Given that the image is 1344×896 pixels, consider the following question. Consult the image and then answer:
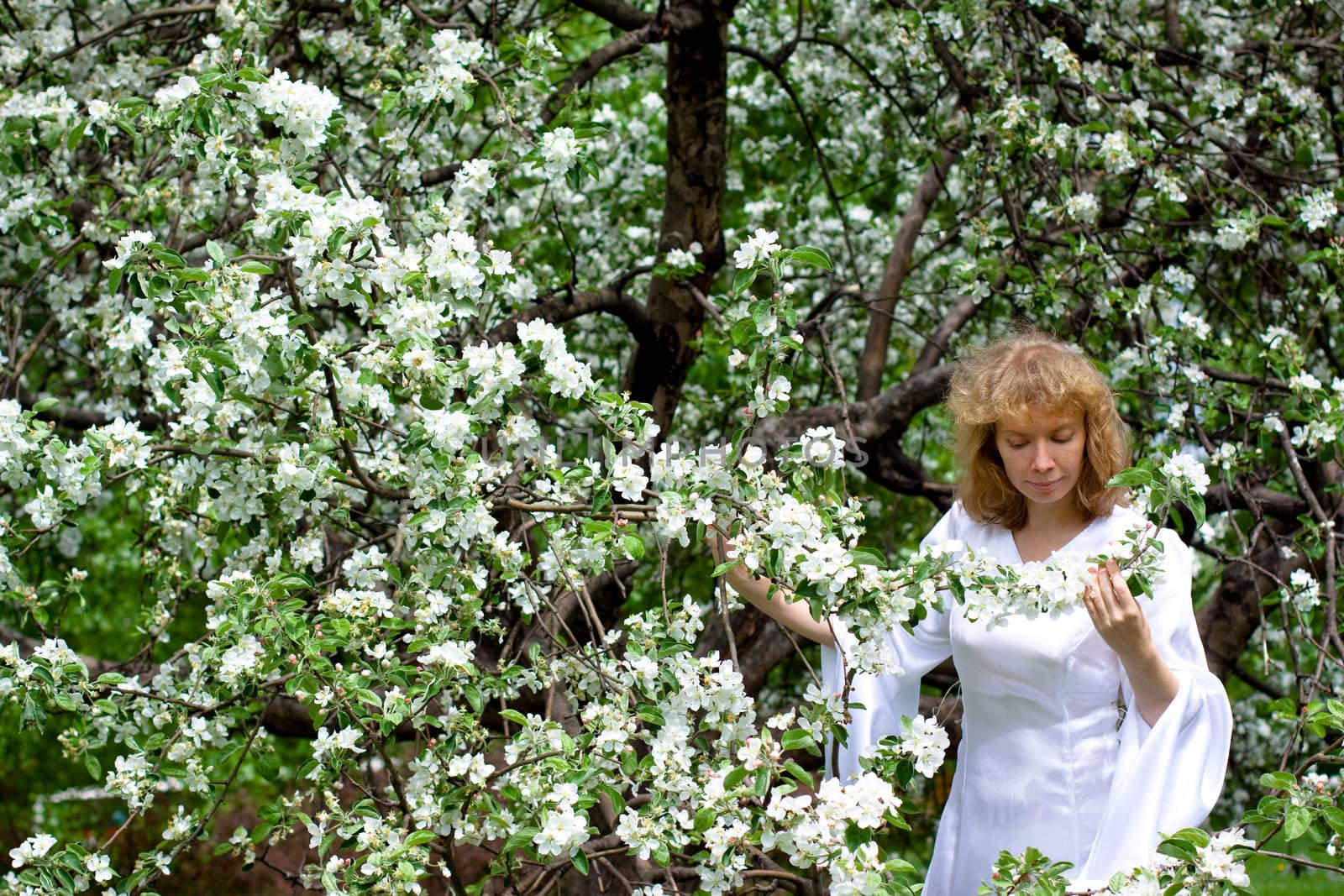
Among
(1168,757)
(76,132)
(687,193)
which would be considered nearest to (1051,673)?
(1168,757)

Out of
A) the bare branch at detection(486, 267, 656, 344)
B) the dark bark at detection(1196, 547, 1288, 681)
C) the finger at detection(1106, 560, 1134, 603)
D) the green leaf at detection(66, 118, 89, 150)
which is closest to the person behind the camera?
the finger at detection(1106, 560, 1134, 603)

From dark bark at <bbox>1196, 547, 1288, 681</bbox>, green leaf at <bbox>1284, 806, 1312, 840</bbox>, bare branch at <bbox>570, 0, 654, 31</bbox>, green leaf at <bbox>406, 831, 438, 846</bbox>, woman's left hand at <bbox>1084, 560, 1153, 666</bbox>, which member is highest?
bare branch at <bbox>570, 0, 654, 31</bbox>

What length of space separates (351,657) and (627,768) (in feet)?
1.79

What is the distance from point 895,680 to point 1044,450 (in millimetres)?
558

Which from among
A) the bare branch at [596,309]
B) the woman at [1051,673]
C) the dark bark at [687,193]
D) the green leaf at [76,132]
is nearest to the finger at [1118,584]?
the woman at [1051,673]

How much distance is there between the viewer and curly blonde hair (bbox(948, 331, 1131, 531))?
2305mm

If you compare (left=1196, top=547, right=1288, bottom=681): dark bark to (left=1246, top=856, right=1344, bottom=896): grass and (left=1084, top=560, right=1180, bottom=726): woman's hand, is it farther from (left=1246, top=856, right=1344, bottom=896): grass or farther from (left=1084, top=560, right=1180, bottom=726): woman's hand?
(left=1246, top=856, right=1344, bottom=896): grass

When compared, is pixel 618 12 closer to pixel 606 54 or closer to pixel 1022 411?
pixel 606 54

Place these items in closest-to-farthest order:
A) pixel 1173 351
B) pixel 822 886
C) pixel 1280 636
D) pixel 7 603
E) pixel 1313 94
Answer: pixel 822 886 → pixel 1173 351 → pixel 1313 94 → pixel 7 603 → pixel 1280 636

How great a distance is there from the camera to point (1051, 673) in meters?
2.33

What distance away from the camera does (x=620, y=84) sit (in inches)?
210

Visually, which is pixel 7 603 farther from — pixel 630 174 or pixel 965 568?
pixel 965 568

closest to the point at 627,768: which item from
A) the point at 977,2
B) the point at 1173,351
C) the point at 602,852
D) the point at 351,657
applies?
the point at 602,852

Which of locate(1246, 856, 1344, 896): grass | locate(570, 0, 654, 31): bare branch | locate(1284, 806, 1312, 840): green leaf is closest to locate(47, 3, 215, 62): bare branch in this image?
locate(570, 0, 654, 31): bare branch
